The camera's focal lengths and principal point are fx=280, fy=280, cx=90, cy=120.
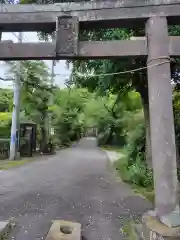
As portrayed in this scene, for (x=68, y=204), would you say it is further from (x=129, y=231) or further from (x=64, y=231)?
(x=129, y=231)

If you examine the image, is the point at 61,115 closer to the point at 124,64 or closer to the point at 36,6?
the point at 124,64

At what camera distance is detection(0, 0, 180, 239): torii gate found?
14.9ft

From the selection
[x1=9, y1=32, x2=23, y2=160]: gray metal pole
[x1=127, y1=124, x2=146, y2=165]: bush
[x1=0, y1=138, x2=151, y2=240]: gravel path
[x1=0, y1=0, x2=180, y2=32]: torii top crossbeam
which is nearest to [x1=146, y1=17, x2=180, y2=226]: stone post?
[x1=0, y1=0, x2=180, y2=32]: torii top crossbeam

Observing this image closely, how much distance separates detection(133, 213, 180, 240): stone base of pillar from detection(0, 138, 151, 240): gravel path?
28.9 inches

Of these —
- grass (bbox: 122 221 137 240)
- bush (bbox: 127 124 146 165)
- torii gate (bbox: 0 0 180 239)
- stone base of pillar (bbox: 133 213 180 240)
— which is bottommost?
grass (bbox: 122 221 137 240)

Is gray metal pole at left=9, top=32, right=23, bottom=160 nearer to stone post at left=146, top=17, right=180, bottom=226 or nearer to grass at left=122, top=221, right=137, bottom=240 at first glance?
grass at left=122, top=221, right=137, bottom=240

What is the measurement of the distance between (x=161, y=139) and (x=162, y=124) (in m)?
0.25

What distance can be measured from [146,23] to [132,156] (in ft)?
25.7

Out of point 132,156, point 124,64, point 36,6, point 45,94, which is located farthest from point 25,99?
point 36,6

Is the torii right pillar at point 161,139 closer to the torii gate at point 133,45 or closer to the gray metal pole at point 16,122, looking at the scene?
the torii gate at point 133,45

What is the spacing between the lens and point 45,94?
1891 centimetres

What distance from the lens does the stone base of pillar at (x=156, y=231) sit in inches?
158

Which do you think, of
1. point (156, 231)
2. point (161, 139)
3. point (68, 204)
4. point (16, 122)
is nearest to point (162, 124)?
point (161, 139)

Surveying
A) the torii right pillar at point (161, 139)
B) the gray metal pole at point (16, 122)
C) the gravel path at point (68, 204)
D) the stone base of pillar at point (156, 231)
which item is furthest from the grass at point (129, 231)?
the gray metal pole at point (16, 122)
